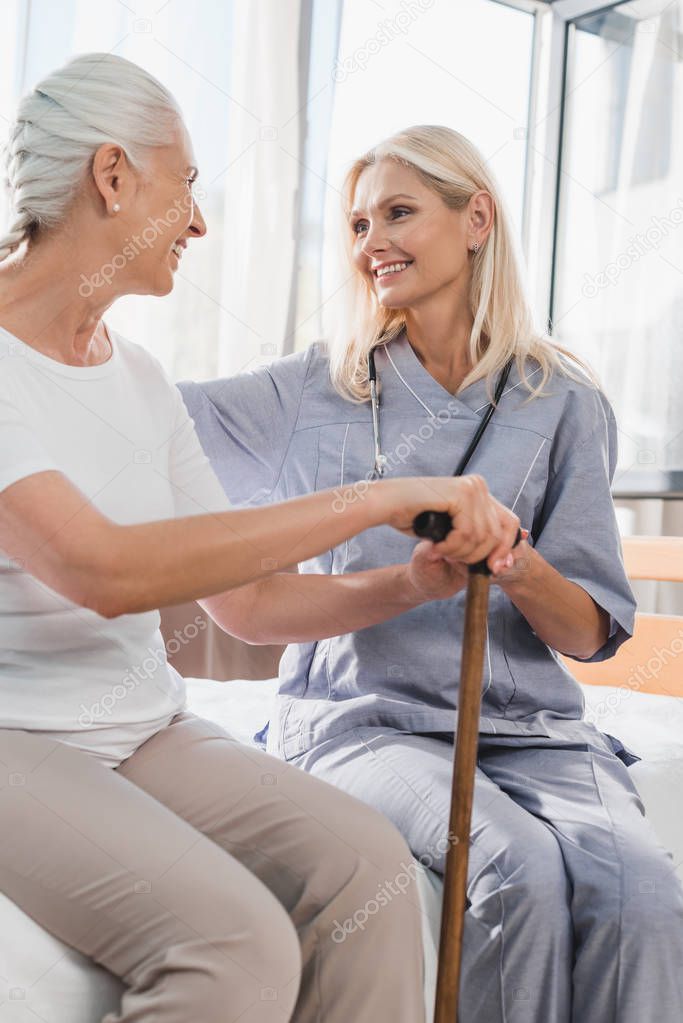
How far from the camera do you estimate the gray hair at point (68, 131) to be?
1189 millimetres

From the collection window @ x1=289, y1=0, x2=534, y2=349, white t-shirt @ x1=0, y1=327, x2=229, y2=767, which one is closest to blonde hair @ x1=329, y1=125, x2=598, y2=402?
white t-shirt @ x1=0, y1=327, x2=229, y2=767

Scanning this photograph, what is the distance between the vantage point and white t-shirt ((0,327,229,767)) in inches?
42.9

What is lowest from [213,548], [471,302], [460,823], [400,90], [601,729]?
[601,729]

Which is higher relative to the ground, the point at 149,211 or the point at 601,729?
the point at 149,211

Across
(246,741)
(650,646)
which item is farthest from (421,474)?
(650,646)

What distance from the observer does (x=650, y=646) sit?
2328 millimetres

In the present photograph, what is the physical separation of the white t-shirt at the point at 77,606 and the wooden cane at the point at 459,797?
0.31 metres

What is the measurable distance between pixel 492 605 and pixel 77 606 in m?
0.58

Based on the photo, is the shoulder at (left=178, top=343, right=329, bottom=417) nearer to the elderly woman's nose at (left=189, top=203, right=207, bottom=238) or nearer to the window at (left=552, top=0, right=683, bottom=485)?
the elderly woman's nose at (left=189, top=203, right=207, bottom=238)

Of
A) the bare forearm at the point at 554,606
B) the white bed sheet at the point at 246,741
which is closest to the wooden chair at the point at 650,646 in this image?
the white bed sheet at the point at 246,741

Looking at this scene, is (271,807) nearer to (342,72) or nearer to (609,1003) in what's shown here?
(609,1003)

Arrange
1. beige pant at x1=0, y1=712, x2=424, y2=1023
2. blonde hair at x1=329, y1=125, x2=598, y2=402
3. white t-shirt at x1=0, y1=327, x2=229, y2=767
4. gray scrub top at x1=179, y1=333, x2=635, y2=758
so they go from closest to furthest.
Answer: beige pant at x1=0, y1=712, x2=424, y2=1023 < white t-shirt at x1=0, y1=327, x2=229, y2=767 < gray scrub top at x1=179, y1=333, x2=635, y2=758 < blonde hair at x1=329, y1=125, x2=598, y2=402

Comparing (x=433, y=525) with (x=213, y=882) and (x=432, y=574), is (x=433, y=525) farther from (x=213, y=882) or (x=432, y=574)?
(x=213, y=882)

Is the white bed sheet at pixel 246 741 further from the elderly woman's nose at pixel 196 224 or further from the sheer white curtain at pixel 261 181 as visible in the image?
the sheer white curtain at pixel 261 181
